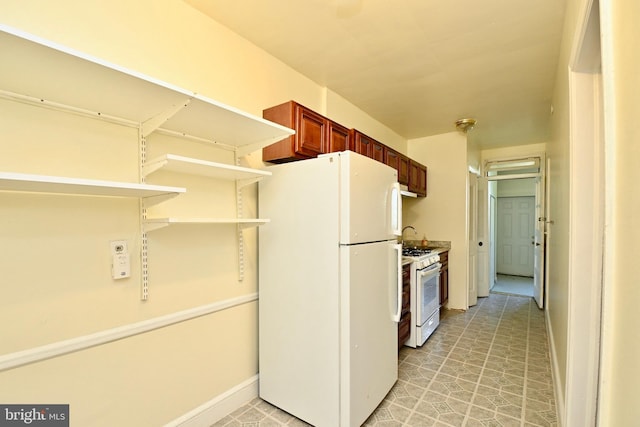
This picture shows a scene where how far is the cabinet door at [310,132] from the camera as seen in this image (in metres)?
2.13

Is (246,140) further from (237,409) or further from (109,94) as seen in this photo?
(237,409)

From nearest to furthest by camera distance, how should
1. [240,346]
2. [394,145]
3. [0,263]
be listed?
[0,263] < [240,346] < [394,145]

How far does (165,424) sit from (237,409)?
0.51 meters

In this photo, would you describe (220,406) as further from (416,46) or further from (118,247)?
(416,46)

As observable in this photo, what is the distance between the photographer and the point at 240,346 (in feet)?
6.98

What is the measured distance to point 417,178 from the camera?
4250mm

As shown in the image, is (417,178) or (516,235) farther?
(516,235)

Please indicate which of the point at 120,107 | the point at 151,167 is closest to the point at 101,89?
the point at 120,107

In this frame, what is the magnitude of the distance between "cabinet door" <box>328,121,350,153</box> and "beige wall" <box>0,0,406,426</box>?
0.69 meters

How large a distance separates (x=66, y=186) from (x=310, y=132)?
59.6 inches

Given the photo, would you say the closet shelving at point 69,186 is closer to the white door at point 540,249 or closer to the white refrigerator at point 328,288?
the white refrigerator at point 328,288

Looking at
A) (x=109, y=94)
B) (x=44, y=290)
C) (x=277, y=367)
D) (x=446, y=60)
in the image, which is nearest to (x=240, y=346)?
(x=277, y=367)

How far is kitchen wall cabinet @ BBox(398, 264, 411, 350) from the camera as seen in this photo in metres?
2.92

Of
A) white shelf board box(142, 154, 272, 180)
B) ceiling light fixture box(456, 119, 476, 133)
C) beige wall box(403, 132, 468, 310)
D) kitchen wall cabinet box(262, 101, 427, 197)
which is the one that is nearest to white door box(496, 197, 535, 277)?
beige wall box(403, 132, 468, 310)
